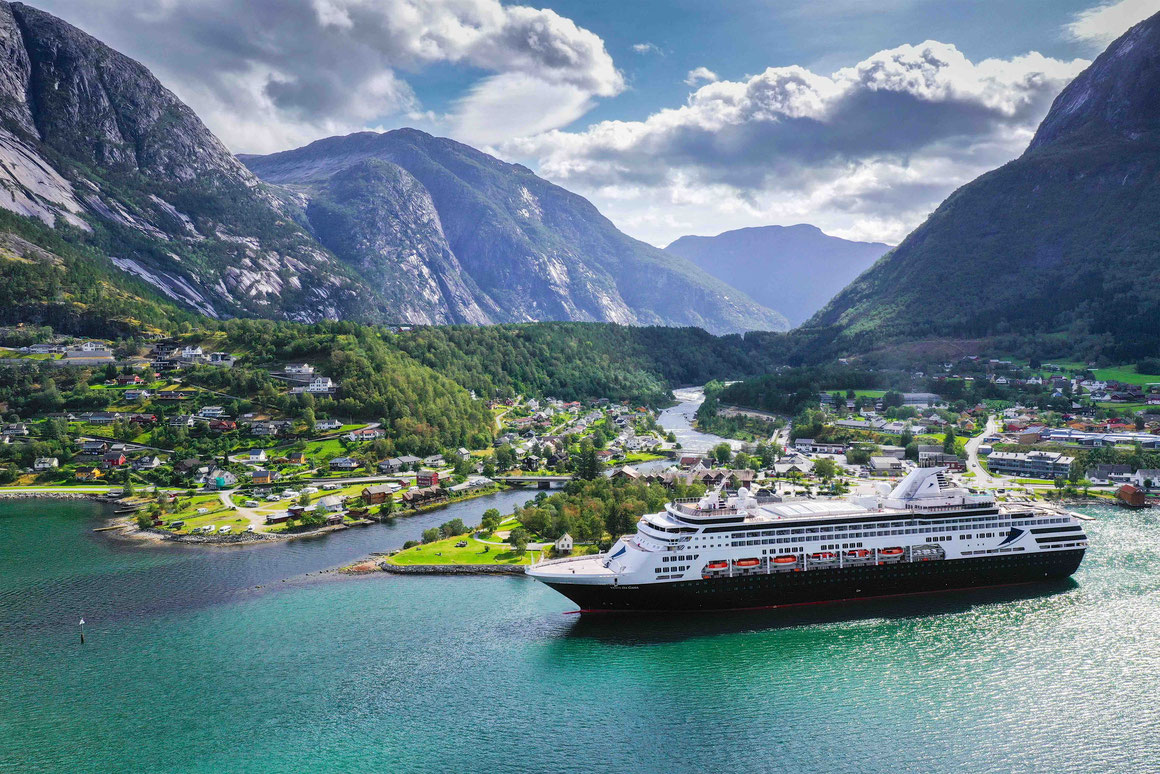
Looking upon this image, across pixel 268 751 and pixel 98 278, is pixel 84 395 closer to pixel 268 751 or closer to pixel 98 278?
pixel 98 278

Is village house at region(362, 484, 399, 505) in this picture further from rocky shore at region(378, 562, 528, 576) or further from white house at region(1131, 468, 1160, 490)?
white house at region(1131, 468, 1160, 490)

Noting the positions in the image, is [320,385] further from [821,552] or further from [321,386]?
[821,552]

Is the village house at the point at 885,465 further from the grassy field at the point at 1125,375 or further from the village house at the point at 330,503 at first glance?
the grassy field at the point at 1125,375

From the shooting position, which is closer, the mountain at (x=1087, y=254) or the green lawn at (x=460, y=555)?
the green lawn at (x=460, y=555)

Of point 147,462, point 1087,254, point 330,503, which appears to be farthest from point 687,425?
point 1087,254

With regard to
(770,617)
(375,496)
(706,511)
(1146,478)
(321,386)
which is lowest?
(770,617)

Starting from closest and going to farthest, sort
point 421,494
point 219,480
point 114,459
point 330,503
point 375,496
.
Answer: point 330,503 → point 375,496 → point 421,494 → point 219,480 → point 114,459

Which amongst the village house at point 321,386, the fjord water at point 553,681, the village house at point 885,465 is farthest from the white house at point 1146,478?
the village house at point 321,386
